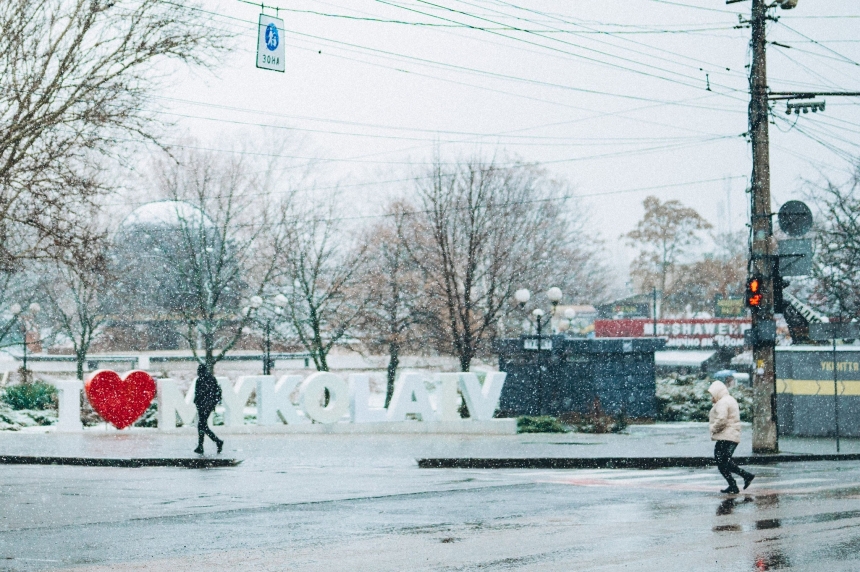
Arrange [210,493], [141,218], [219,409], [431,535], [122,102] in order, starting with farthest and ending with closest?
[141,218]
[219,409]
[122,102]
[210,493]
[431,535]

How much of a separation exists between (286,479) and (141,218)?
39.1 meters

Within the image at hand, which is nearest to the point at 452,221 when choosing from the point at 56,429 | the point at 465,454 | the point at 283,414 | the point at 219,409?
the point at 219,409

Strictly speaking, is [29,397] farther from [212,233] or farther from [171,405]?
[212,233]

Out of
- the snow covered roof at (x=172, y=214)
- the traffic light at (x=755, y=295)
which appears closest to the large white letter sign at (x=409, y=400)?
the traffic light at (x=755, y=295)

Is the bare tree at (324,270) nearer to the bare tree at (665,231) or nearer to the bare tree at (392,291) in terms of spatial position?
the bare tree at (392,291)

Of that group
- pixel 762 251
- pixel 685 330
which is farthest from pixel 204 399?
pixel 685 330

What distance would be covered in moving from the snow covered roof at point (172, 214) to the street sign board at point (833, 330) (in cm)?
2967

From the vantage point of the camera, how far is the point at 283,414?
33.2 meters

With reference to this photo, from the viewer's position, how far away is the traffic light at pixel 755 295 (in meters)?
23.5

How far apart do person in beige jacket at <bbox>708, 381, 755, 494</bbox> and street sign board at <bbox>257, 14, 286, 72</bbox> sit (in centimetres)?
859

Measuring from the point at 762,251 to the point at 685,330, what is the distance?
59683 mm

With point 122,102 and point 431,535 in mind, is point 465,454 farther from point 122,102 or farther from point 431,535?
point 431,535

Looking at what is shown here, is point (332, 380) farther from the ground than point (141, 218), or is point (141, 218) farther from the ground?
point (141, 218)

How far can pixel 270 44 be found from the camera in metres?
18.0
